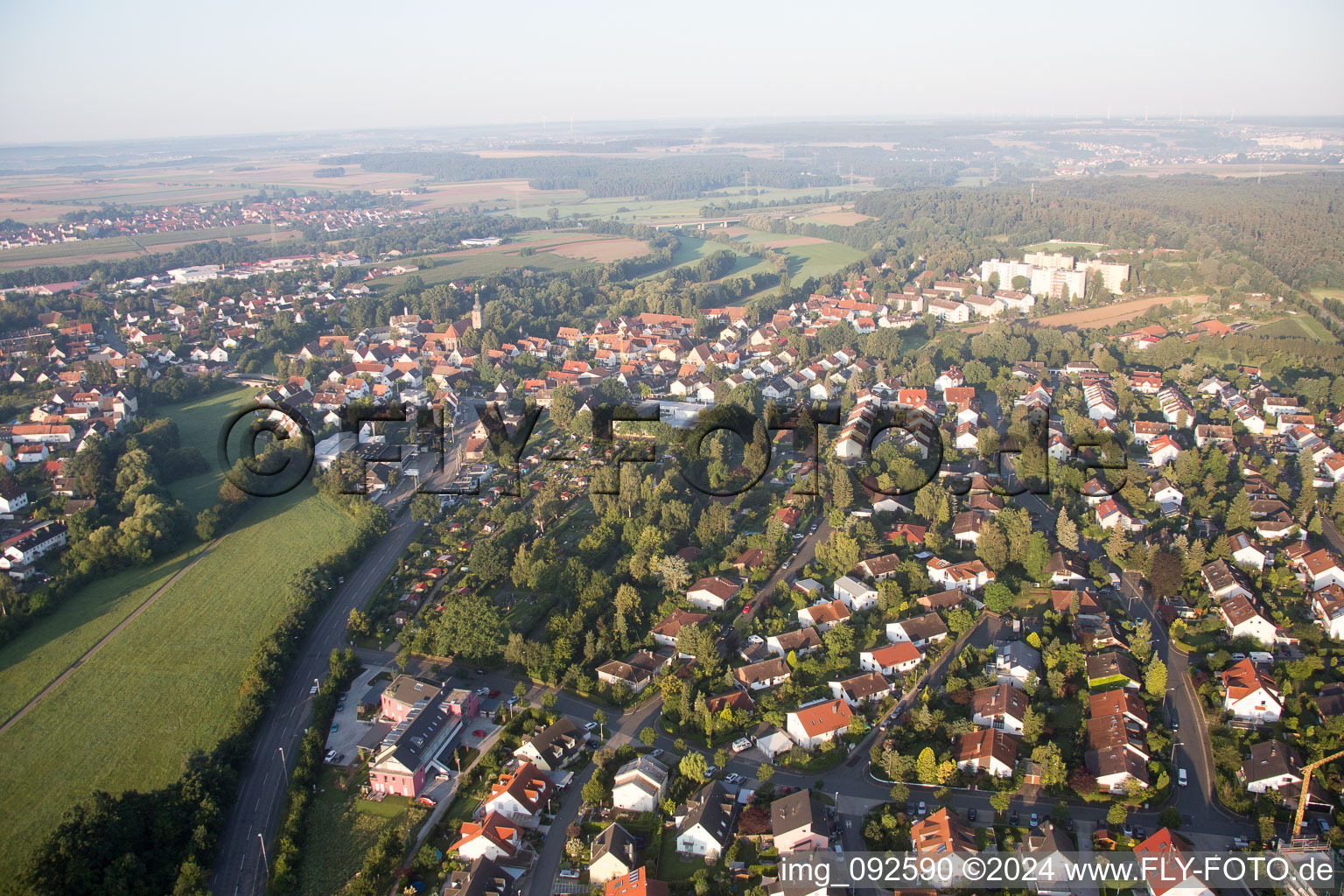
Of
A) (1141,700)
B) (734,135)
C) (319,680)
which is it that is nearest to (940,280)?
(1141,700)

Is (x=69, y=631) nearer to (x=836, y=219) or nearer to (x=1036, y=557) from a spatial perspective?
(x=1036, y=557)

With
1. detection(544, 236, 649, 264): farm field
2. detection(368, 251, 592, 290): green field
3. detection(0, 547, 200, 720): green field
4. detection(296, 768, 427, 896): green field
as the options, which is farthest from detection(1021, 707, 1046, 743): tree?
detection(544, 236, 649, 264): farm field

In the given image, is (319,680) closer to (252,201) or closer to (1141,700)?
(1141,700)

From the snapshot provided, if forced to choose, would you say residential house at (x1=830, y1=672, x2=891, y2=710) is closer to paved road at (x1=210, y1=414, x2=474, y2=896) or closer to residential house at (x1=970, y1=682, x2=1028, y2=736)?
residential house at (x1=970, y1=682, x2=1028, y2=736)

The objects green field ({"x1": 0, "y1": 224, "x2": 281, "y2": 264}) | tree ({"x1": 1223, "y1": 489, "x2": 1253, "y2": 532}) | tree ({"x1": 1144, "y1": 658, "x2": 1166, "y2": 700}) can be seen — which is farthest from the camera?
green field ({"x1": 0, "y1": 224, "x2": 281, "y2": 264})

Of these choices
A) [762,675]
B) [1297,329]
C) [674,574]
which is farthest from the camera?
[1297,329]

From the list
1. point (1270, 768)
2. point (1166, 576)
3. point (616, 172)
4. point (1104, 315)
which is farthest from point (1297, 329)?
point (616, 172)

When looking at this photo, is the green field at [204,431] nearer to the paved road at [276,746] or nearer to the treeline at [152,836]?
the paved road at [276,746]
